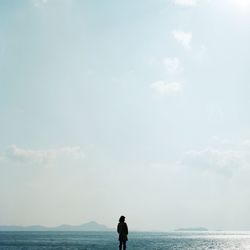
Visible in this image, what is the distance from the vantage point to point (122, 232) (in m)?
21.5
